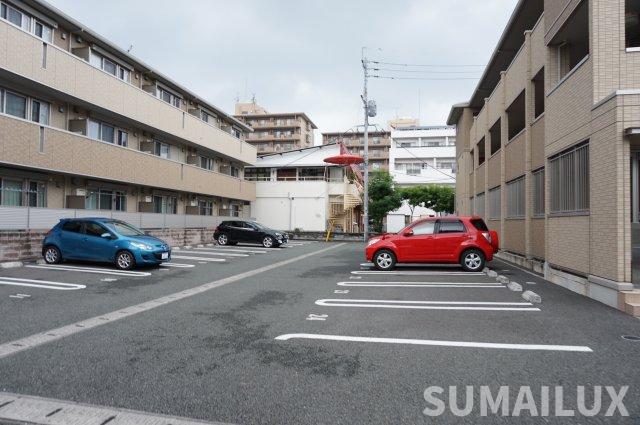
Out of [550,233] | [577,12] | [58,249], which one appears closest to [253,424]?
[550,233]

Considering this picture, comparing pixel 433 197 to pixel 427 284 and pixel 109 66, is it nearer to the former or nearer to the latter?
pixel 109 66

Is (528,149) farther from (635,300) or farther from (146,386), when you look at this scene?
(146,386)

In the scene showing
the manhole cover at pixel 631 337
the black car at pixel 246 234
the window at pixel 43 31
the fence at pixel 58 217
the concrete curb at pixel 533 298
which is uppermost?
the window at pixel 43 31

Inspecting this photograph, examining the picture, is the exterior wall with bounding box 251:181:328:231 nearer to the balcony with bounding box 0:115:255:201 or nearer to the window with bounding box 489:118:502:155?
the balcony with bounding box 0:115:255:201

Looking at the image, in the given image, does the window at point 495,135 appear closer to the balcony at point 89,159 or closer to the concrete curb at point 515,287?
the concrete curb at point 515,287

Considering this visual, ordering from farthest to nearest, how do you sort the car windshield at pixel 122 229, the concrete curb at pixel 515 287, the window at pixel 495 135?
1. the window at pixel 495 135
2. the car windshield at pixel 122 229
3. the concrete curb at pixel 515 287

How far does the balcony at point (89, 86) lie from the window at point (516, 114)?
15.1 meters

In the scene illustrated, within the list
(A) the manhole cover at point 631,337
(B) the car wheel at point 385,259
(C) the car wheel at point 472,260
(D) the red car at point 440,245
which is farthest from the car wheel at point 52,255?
A: (A) the manhole cover at point 631,337

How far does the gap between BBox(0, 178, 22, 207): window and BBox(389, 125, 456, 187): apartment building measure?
45246 millimetres

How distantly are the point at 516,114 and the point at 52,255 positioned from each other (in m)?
16.5

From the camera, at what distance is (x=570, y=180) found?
8727 millimetres

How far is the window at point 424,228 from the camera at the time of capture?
1187 centimetres

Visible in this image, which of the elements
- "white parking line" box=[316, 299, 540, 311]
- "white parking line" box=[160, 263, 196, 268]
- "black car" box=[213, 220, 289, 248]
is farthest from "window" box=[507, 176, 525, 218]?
"black car" box=[213, 220, 289, 248]

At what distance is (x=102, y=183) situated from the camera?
17.1 metres
